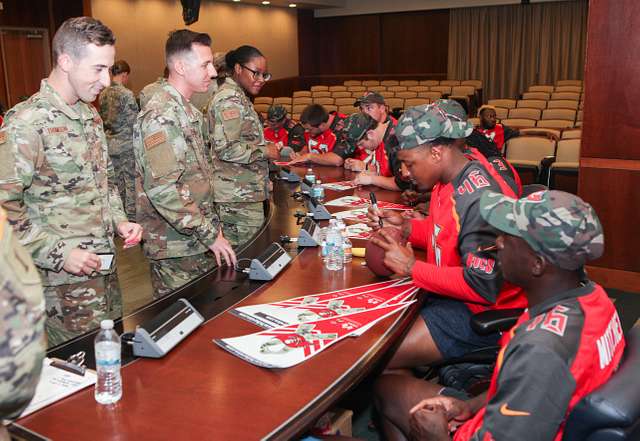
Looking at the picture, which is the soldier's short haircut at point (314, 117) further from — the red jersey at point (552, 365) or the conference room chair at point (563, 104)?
the conference room chair at point (563, 104)

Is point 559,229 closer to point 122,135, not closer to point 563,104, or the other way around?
point 122,135

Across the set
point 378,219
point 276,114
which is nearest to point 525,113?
point 276,114

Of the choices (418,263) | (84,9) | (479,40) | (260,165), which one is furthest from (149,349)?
(479,40)

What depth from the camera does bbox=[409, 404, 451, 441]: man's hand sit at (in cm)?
174

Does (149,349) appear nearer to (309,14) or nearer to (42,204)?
(42,204)

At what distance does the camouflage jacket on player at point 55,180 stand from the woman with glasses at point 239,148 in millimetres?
1093

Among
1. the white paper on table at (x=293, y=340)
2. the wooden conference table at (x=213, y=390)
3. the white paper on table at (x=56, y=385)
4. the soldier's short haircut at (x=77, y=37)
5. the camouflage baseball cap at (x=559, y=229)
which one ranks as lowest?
the wooden conference table at (x=213, y=390)

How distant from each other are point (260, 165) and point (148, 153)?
1.29 metres

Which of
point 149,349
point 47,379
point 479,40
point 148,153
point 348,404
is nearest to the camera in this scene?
point 47,379

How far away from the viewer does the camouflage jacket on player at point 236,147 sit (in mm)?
3602

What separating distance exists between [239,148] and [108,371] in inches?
87.2

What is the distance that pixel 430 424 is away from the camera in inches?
69.1

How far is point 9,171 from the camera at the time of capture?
218cm

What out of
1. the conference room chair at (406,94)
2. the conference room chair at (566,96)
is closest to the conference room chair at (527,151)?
the conference room chair at (566,96)
